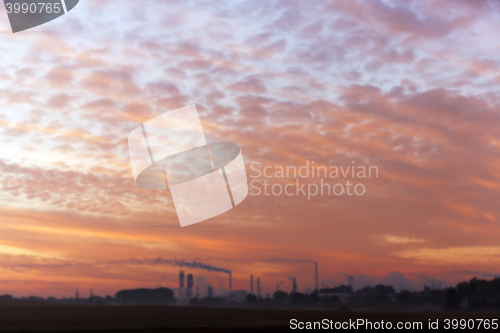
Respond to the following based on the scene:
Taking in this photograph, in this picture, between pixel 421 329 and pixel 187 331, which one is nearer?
pixel 187 331

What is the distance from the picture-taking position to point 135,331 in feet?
413

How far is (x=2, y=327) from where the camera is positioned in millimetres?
128750

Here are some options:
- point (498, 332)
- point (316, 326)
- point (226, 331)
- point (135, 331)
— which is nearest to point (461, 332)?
point (498, 332)

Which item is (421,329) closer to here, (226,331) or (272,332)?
(272,332)

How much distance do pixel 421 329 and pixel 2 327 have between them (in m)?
108

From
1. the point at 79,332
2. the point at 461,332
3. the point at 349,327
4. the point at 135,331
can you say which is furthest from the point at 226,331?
the point at 461,332

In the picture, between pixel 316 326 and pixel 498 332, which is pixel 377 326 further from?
pixel 498 332

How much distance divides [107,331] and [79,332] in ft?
19.8

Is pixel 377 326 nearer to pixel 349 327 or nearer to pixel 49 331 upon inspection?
pixel 349 327

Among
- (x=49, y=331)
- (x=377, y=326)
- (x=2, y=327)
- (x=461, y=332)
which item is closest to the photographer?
(x=49, y=331)

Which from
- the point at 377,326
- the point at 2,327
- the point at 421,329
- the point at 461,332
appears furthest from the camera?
the point at 377,326

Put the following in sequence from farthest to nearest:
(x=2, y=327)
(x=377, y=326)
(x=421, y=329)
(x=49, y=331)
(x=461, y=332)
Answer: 1. (x=377, y=326)
2. (x=421, y=329)
3. (x=461, y=332)
4. (x=2, y=327)
5. (x=49, y=331)

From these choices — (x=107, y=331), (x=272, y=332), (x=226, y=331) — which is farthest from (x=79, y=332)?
(x=272, y=332)

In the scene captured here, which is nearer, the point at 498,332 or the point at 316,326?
the point at 498,332
